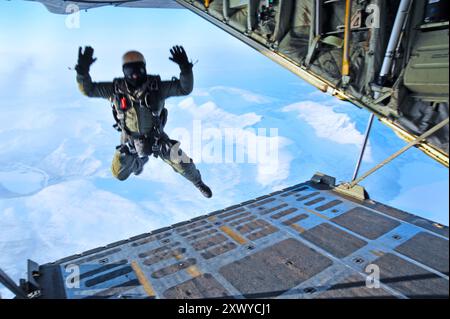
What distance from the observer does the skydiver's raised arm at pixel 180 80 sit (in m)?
3.67

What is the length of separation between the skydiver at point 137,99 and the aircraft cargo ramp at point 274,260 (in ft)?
5.31

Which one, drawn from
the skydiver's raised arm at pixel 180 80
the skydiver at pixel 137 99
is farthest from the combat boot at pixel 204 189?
the skydiver's raised arm at pixel 180 80

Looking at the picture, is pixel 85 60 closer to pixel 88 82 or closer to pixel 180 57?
pixel 88 82

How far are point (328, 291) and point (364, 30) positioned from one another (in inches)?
140

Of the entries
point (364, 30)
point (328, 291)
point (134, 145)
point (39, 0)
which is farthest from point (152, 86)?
point (39, 0)

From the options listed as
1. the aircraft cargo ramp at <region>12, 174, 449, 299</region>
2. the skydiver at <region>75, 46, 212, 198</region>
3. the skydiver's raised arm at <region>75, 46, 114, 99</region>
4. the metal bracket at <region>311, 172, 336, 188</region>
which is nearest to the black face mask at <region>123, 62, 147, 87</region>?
the skydiver at <region>75, 46, 212, 198</region>

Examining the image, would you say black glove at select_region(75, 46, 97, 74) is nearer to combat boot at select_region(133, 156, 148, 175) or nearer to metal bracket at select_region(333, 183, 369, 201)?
combat boot at select_region(133, 156, 148, 175)

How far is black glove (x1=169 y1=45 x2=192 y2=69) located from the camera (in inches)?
144

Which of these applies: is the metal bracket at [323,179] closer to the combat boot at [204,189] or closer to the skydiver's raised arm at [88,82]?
the combat boot at [204,189]

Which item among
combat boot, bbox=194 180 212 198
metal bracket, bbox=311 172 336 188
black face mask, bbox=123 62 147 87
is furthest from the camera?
metal bracket, bbox=311 172 336 188

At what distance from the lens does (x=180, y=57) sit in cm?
368

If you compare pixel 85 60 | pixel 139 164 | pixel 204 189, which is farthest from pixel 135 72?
pixel 204 189

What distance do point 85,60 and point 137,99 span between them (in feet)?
2.73
